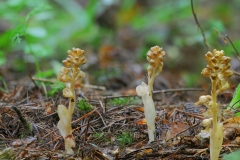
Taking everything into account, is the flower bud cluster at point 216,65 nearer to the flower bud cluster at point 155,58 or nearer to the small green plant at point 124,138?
the flower bud cluster at point 155,58

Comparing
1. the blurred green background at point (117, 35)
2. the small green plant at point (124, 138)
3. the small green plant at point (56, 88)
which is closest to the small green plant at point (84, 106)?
the small green plant at point (124, 138)

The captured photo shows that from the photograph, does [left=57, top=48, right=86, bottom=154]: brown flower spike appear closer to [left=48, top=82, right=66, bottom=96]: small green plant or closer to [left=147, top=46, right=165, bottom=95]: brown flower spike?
[left=147, top=46, right=165, bottom=95]: brown flower spike

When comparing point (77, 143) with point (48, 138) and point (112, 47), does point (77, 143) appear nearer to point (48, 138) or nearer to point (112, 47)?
point (48, 138)

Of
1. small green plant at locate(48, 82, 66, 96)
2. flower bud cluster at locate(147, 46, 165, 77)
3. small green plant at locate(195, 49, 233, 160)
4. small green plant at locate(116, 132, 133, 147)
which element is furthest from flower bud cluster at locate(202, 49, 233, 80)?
small green plant at locate(48, 82, 66, 96)

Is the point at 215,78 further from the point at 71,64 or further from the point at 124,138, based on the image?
the point at 71,64

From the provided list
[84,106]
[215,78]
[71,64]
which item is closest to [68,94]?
[71,64]
